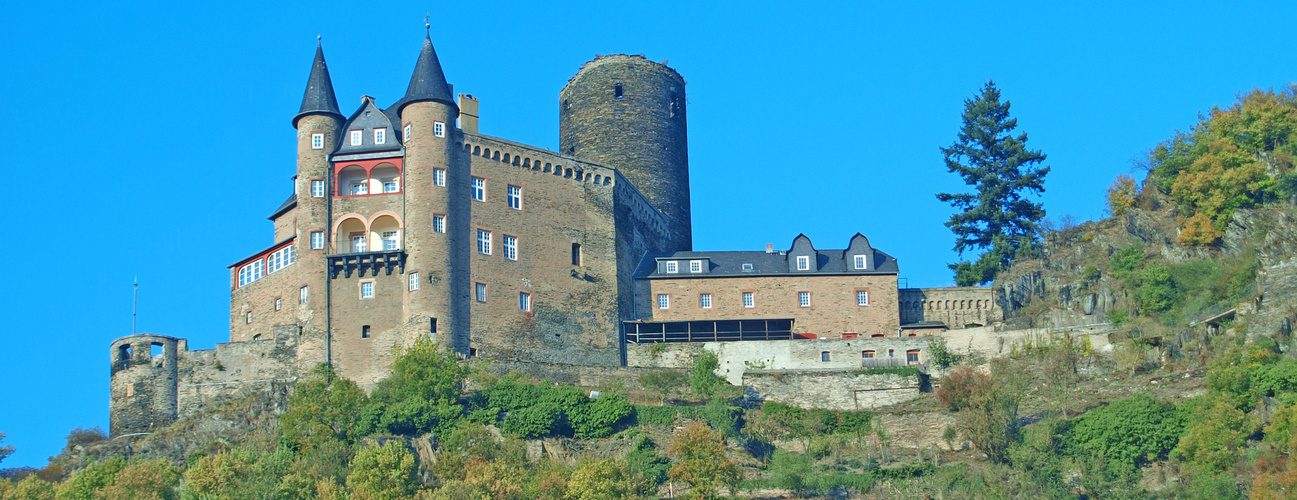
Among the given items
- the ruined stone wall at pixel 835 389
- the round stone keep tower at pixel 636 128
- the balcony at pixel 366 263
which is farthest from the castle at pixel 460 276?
the ruined stone wall at pixel 835 389

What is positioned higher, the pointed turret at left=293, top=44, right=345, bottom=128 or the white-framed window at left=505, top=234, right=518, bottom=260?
the pointed turret at left=293, top=44, right=345, bottom=128

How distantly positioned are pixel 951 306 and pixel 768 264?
892cm

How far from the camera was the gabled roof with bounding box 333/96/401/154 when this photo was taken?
70.4 m

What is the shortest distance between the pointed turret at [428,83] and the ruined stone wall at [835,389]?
17821mm

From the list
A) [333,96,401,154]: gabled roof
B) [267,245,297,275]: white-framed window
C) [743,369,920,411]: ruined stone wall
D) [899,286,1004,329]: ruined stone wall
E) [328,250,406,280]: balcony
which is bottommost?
[743,369,920,411]: ruined stone wall

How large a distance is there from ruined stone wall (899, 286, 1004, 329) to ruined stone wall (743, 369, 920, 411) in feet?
32.1

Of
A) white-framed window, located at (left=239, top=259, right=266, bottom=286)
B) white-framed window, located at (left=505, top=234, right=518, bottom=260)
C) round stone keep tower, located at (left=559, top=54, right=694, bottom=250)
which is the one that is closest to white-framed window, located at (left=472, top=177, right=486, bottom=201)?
white-framed window, located at (left=505, top=234, right=518, bottom=260)

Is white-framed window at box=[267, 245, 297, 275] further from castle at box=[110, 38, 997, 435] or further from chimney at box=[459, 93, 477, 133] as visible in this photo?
chimney at box=[459, 93, 477, 133]

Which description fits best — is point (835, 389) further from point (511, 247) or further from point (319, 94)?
point (319, 94)

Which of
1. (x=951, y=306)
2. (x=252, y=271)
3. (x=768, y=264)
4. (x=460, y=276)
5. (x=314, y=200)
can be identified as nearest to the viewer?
(x=460, y=276)

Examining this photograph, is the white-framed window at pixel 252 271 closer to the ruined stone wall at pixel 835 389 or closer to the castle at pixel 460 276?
the castle at pixel 460 276

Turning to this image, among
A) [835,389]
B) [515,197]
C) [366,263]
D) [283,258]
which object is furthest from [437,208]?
[835,389]

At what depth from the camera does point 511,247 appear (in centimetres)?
7081

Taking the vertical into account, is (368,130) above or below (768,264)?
above
